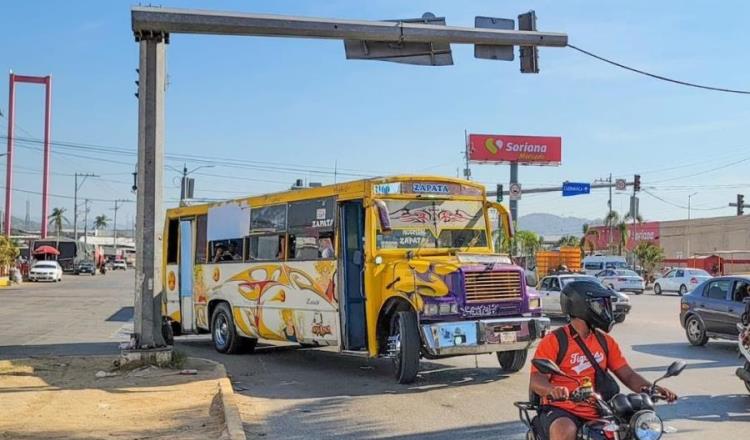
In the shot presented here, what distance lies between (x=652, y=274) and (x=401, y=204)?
52.1 metres

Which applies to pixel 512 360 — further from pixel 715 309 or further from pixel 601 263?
pixel 601 263

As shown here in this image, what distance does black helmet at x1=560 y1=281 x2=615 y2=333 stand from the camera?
15.5ft

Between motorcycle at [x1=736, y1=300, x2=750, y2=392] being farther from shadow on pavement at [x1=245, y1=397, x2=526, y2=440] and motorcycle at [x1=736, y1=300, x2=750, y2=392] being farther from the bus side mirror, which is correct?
the bus side mirror

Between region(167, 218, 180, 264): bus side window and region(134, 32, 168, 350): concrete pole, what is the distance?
499 centimetres

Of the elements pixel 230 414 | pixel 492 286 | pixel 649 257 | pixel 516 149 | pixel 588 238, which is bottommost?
pixel 230 414

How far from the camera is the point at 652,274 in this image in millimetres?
59469

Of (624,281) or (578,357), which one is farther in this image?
(624,281)

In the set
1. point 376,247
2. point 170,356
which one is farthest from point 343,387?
point 170,356

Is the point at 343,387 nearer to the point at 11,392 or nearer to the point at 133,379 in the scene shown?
the point at 133,379

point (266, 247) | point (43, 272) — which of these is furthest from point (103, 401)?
point (43, 272)

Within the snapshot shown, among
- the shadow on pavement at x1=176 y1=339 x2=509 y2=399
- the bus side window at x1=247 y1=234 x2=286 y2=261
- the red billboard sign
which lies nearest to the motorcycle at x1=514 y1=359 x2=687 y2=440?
the shadow on pavement at x1=176 y1=339 x2=509 y2=399

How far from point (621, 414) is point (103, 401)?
7.08 meters

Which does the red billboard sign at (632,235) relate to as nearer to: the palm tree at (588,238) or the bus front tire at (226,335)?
the palm tree at (588,238)

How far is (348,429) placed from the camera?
827 cm
